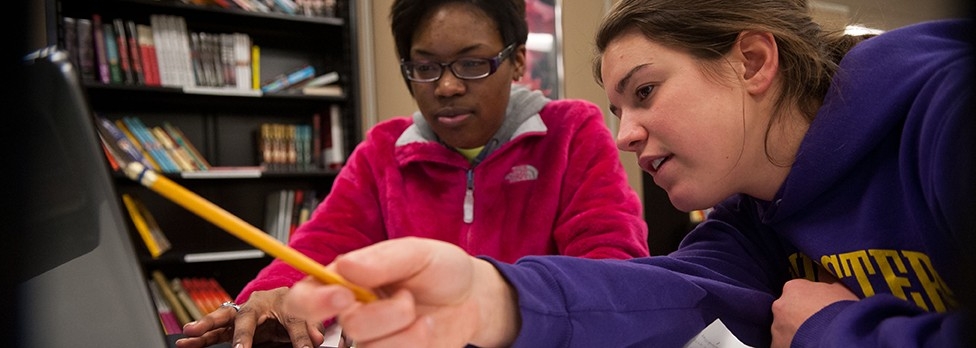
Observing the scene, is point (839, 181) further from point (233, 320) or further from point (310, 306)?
point (233, 320)

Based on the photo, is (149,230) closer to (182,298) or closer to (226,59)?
(182,298)

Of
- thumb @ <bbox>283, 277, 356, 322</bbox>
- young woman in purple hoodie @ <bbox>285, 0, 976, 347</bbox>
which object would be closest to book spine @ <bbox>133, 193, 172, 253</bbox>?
young woman in purple hoodie @ <bbox>285, 0, 976, 347</bbox>

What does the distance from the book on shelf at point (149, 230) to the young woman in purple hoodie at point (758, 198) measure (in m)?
2.14

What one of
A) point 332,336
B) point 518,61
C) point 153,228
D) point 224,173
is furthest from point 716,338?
point 153,228

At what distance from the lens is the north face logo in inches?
49.9

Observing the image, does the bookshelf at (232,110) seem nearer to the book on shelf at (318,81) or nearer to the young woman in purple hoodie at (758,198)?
the book on shelf at (318,81)

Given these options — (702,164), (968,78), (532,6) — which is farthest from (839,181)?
(532,6)

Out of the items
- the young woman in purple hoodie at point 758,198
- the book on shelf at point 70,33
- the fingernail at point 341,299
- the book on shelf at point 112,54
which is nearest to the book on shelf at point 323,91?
the book on shelf at point 112,54

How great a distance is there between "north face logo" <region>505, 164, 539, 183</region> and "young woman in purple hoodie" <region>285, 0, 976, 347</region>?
467 mm

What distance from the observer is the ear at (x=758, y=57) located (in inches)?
27.6

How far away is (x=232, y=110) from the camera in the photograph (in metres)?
2.75

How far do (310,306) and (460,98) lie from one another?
0.93 metres

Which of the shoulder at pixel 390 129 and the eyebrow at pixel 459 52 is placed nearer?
the eyebrow at pixel 459 52

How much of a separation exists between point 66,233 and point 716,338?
548 millimetres
